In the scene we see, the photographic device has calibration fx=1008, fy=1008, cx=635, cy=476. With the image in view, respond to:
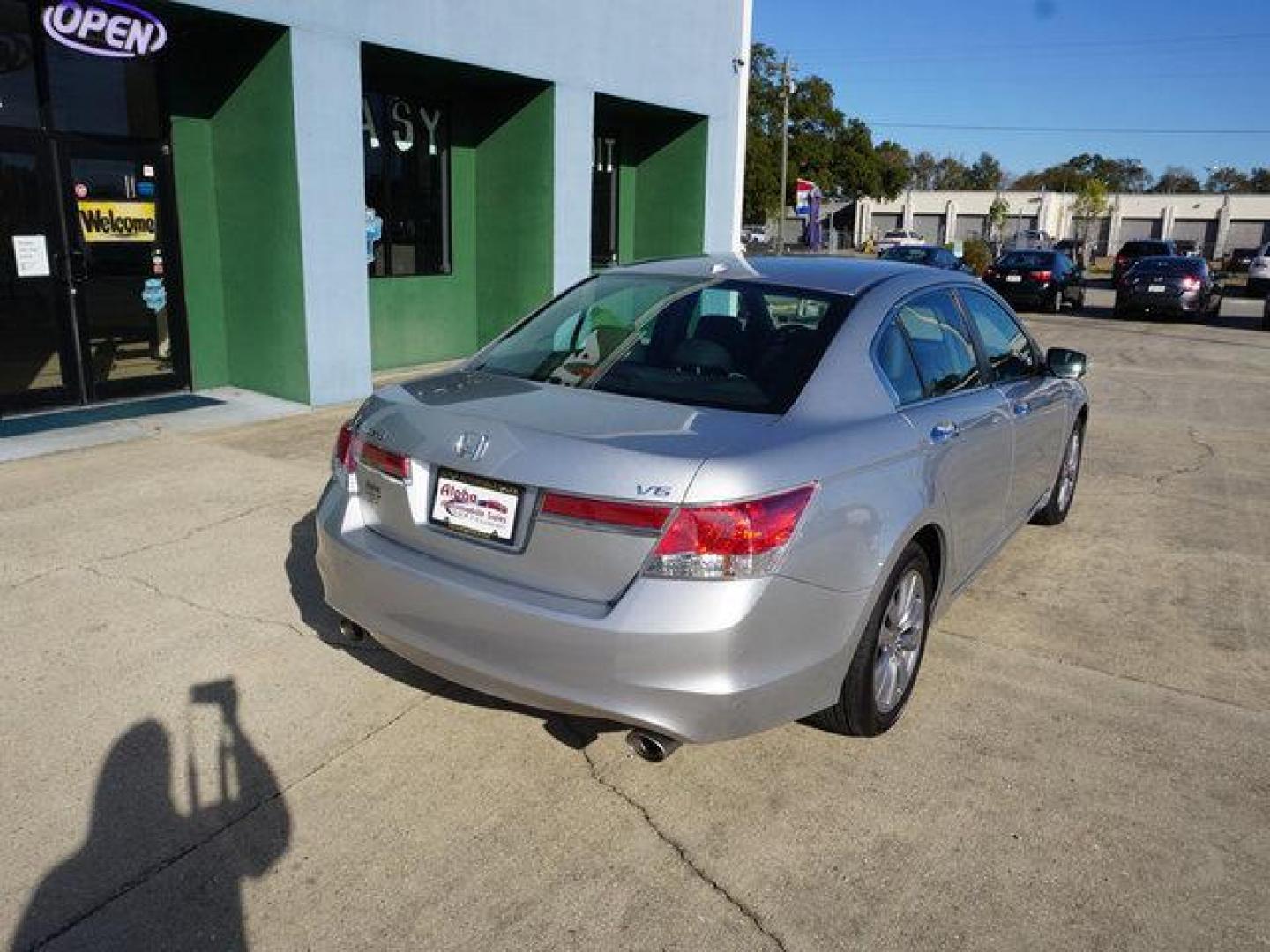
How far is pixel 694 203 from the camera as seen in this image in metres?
13.6

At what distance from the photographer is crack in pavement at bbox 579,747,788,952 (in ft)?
8.35

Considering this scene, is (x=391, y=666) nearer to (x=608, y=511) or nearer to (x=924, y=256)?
(x=608, y=511)

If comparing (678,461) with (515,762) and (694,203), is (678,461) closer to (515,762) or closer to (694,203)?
(515,762)

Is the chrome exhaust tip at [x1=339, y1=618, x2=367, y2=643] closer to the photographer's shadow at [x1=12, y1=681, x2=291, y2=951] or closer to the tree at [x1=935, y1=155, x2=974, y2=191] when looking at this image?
the photographer's shadow at [x1=12, y1=681, x2=291, y2=951]

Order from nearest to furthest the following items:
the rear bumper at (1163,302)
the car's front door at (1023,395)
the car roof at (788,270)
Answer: the car roof at (788,270), the car's front door at (1023,395), the rear bumper at (1163,302)

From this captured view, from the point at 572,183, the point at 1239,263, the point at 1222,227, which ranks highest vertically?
the point at 1222,227

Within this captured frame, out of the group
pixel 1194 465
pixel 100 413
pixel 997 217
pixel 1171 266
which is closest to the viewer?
pixel 1194 465

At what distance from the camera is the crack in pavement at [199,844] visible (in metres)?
2.51

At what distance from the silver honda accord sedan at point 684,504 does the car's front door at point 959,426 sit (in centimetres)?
2

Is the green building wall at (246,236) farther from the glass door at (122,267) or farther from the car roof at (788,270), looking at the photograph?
the car roof at (788,270)

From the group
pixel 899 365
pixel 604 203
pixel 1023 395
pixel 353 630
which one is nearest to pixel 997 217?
pixel 604 203

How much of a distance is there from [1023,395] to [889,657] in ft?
5.81

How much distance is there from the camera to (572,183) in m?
11.0

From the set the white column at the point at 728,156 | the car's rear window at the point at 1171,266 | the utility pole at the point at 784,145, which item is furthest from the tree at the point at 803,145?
the white column at the point at 728,156
